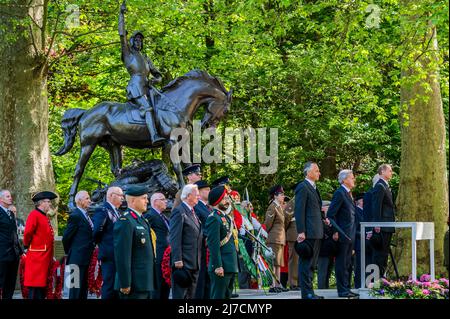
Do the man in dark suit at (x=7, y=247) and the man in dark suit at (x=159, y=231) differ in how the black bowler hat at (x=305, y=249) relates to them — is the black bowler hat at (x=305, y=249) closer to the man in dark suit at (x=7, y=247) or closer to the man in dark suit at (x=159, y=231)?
the man in dark suit at (x=159, y=231)

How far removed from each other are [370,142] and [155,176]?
9572 millimetres

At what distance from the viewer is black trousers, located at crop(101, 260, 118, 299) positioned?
476 inches

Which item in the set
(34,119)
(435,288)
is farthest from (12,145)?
(435,288)

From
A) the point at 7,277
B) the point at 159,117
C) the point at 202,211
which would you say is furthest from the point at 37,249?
Answer: the point at 159,117

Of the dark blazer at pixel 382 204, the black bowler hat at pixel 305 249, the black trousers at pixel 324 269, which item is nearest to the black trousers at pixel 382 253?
the dark blazer at pixel 382 204

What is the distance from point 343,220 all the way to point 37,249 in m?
4.73

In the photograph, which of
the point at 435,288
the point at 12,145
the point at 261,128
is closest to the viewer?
the point at 435,288

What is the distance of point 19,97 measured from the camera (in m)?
22.1

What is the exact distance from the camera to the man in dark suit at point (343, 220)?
576 inches

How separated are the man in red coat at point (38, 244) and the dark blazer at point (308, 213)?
11.8ft

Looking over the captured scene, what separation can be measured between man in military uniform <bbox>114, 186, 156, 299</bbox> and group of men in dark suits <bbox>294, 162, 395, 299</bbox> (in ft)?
12.9
